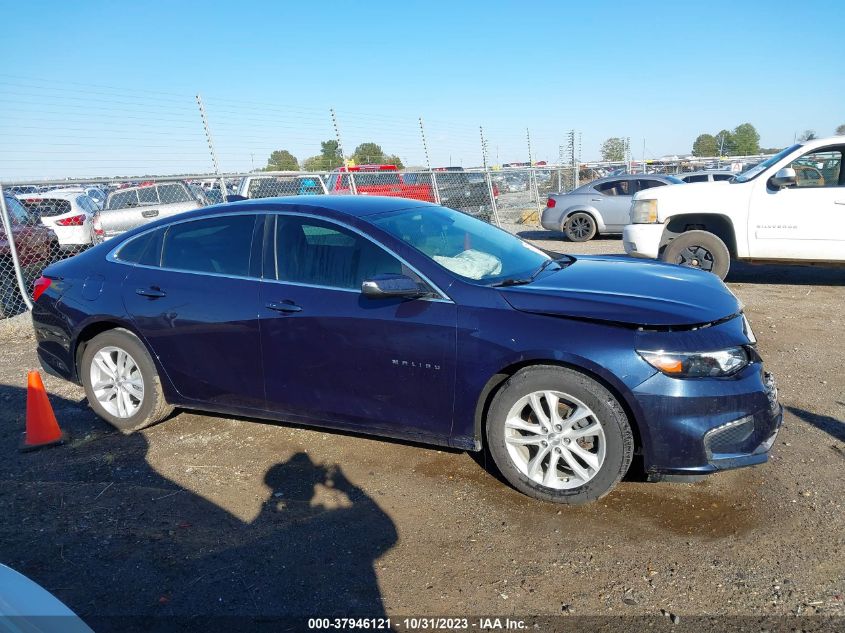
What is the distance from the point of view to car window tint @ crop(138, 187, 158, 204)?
42.8ft

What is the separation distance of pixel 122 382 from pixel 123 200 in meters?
9.64

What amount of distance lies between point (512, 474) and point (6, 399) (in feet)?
15.0

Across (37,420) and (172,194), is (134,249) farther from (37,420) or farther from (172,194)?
(172,194)

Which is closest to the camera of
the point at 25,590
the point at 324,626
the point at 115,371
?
the point at 25,590

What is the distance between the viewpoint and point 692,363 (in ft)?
10.6

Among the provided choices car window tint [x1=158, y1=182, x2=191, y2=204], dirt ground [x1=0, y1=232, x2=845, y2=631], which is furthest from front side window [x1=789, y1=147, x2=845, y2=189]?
car window tint [x1=158, y1=182, x2=191, y2=204]

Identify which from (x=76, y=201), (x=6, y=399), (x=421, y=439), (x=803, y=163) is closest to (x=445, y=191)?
(x=76, y=201)

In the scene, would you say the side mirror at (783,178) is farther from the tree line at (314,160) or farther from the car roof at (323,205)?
the tree line at (314,160)

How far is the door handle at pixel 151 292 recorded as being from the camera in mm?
4418

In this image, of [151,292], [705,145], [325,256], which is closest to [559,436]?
[325,256]

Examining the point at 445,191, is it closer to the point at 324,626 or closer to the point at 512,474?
the point at 512,474

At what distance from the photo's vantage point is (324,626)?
2.67 m

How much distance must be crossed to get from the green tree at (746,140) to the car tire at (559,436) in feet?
196

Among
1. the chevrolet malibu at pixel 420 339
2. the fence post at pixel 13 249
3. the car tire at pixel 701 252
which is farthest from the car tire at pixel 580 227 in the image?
the fence post at pixel 13 249
